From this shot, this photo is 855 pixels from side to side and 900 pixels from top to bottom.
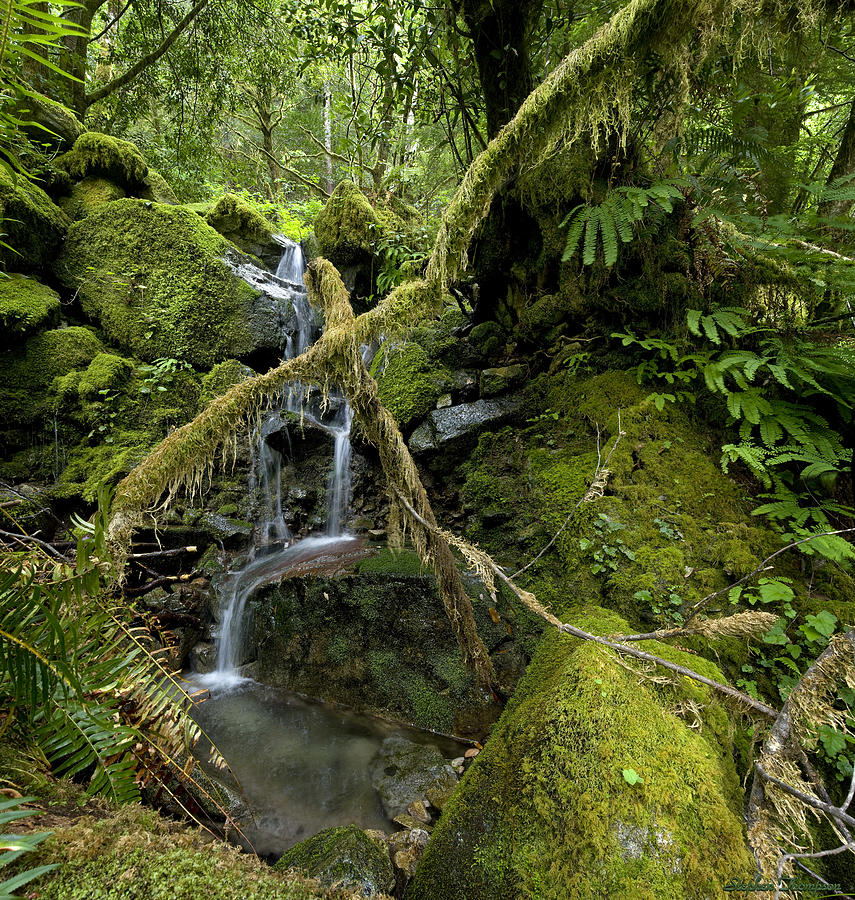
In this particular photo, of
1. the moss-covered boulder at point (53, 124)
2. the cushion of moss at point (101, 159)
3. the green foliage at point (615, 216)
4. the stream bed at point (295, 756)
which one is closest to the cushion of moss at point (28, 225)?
the cushion of moss at point (101, 159)

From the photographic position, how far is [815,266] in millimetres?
3141

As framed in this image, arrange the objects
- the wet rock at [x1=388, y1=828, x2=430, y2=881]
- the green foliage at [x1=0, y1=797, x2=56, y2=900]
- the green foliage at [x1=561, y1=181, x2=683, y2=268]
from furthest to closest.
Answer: the green foliage at [x1=561, y1=181, x2=683, y2=268]
the wet rock at [x1=388, y1=828, x2=430, y2=881]
the green foliage at [x1=0, y1=797, x2=56, y2=900]

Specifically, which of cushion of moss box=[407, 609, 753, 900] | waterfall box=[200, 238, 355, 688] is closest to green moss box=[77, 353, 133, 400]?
waterfall box=[200, 238, 355, 688]

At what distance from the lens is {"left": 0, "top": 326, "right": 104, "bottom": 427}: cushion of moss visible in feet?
18.8

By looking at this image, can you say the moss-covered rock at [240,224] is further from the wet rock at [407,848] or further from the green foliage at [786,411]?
the wet rock at [407,848]

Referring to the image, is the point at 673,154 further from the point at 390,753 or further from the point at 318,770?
the point at 318,770

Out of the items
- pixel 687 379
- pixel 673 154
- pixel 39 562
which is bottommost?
pixel 39 562

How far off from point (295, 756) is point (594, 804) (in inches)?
122

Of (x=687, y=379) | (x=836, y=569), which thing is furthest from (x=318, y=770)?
(x=687, y=379)

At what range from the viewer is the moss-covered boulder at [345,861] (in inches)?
80.2

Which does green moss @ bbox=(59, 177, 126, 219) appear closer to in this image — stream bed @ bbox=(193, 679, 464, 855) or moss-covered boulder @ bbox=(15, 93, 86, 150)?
moss-covered boulder @ bbox=(15, 93, 86, 150)

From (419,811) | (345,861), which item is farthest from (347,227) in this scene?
(345,861)

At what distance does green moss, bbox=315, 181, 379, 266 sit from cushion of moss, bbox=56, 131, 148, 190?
3677 mm

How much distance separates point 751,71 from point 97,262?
941 centimetres
